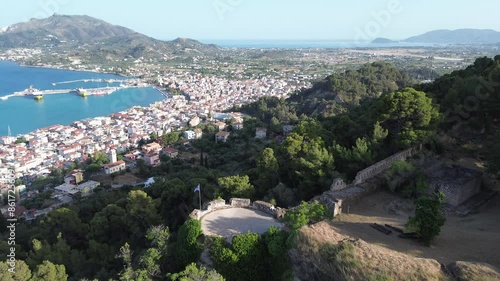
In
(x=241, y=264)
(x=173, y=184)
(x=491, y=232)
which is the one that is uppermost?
(x=491, y=232)

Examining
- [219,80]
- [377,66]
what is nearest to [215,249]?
[377,66]

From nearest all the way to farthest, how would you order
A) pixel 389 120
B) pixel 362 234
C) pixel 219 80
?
pixel 362 234 < pixel 389 120 < pixel 219 80

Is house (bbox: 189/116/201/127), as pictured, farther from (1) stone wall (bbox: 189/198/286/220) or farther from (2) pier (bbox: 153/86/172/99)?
(1) stone wall (bbox: 189/198/286/220)

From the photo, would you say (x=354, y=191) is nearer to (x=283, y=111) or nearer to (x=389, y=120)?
(x=389, y=120)

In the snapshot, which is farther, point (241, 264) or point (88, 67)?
point (88, 67)

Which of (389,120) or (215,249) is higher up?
(389,120)

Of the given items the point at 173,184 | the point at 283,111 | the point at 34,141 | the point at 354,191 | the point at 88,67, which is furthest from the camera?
the point at 88,67
